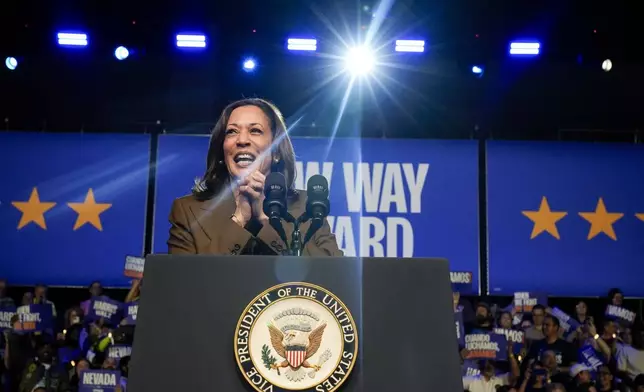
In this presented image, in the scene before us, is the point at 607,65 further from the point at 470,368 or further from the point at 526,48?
the point at 470,368

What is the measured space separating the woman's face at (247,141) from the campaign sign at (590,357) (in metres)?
4.71

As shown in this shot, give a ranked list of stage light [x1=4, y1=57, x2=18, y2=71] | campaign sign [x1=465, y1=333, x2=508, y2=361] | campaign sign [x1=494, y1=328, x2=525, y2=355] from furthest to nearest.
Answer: stage light [x1=4, y1=57, x2=18, y2=71]
campaign sign [x1=494, y1=328, x2=525, y2=355]
campaign sign [x1=465, y1=333, x2=508, y2=361]

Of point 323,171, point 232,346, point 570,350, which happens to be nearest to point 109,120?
point 323,171

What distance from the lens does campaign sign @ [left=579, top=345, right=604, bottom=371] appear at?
7557 millimetres

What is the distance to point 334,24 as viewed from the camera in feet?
29.4

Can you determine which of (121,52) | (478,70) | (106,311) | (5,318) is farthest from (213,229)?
(478,70)

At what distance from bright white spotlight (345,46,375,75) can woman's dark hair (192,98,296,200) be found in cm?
518

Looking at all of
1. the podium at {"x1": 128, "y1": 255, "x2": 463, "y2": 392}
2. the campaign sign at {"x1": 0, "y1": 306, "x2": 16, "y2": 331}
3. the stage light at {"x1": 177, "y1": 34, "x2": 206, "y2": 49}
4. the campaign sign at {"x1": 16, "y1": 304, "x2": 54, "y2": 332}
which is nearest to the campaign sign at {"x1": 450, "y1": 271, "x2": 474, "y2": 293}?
the stage light at {"x1": 177, "y1": 34, "x2": 206, "y2": 49}

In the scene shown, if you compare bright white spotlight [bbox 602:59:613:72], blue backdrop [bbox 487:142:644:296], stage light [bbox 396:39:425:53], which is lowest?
blue backdrop [bbox 487:142:644:296]

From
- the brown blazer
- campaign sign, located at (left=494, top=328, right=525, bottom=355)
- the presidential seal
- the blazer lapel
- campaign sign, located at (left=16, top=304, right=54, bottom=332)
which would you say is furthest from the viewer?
campaign sign, located at (left=16, top=304, right=54, bottom=332)

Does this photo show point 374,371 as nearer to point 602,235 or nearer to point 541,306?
point 541,306

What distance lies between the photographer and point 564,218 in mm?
9742

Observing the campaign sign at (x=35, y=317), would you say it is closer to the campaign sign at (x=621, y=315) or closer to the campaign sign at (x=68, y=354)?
the campaign sign at (x=68, y=354)

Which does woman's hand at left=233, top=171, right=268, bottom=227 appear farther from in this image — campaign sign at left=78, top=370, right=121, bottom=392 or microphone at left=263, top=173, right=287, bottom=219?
campaign sign at left=78, top=370, right=121, bottom=392
